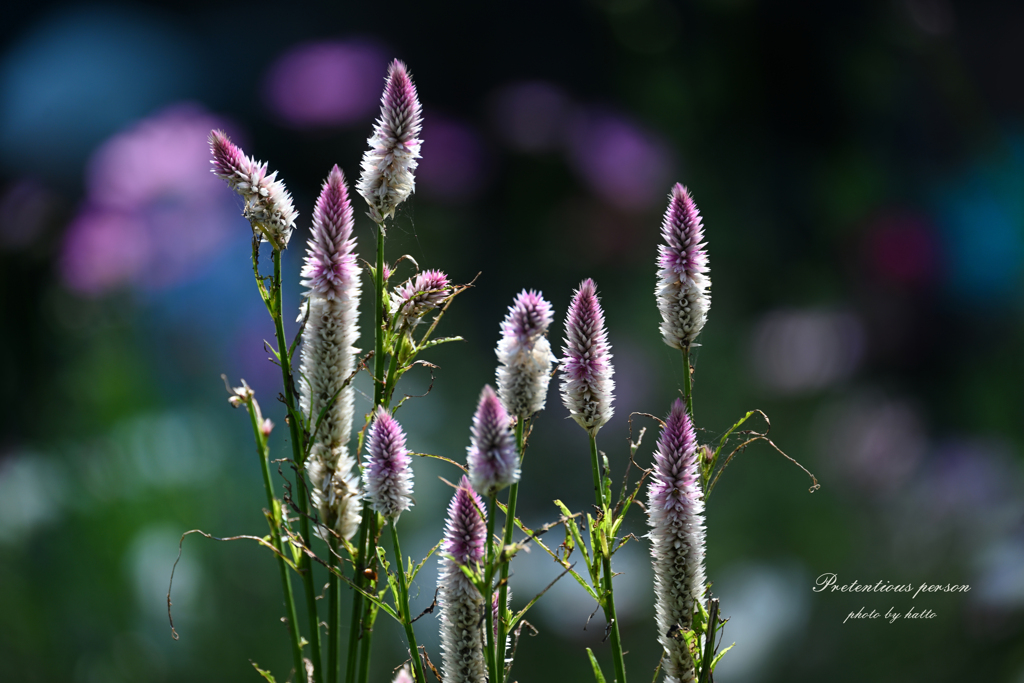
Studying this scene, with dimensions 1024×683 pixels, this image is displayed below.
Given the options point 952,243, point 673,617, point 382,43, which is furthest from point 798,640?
point 382,43

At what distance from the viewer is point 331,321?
1.25 ft

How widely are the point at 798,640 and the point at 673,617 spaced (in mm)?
1249

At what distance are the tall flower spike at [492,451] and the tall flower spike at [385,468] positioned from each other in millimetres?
50

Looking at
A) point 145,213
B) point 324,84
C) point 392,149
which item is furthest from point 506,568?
point 324,84

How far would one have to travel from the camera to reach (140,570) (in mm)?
1358

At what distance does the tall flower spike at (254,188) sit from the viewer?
0.38m

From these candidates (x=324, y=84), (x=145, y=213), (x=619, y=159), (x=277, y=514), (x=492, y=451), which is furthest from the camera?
(x=619, y=159)

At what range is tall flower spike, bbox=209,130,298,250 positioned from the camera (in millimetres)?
377

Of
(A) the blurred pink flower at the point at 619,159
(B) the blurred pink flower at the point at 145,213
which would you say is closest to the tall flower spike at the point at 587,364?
(B) the blurred pink flower at the point at 145,213

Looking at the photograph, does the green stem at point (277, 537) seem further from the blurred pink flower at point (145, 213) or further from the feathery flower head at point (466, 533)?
the blurred pink flower at point (145, 213)

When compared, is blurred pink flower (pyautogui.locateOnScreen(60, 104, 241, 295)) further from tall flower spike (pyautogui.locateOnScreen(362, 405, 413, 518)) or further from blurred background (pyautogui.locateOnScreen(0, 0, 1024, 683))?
tall flower spike (pyautogui.locateOnScreen(362, 405, 413, 518))

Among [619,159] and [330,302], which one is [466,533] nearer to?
[330,302]

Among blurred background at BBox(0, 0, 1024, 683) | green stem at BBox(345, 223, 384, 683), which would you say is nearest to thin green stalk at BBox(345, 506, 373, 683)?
green stem at BBox(345, 223, 384, 683)

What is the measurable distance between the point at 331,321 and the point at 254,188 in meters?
0.08
